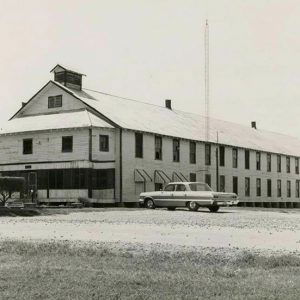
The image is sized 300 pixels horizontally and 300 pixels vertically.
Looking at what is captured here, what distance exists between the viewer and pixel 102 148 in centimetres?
4153

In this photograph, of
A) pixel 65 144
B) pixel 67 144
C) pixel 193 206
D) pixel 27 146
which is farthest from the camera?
pixel 27 146

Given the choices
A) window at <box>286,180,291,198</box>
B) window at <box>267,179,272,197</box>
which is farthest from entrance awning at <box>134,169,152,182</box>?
window at <box>286,180,291,198</box>

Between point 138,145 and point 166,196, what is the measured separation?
10.4 m

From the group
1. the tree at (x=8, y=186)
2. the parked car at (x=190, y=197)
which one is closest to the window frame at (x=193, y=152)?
the parked car at (x=190, y=197)

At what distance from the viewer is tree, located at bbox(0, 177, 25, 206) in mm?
29538

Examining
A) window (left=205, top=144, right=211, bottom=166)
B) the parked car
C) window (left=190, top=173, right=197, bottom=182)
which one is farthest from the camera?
window (left=205, top=144, right=211, bottom=166)

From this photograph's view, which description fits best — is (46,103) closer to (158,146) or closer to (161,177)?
(158,146)

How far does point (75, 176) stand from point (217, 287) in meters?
34.1

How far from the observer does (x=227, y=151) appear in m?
54.3

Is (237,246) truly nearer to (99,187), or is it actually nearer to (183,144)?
(99,187)

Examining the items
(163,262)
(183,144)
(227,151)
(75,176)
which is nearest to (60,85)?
(75,176)

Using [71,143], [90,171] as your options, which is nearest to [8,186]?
[90,171]

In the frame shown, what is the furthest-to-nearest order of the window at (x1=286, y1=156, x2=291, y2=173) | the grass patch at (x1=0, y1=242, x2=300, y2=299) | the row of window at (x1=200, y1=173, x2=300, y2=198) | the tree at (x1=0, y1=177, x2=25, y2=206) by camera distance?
the window at (x1=286, y1=156, x2=291, y2=173) → the row of window at (x1=200, y1=173, x2=300, y2=198) → the tree at (x1=0, y1=177, x2=25, y2=206) → the grass patch at (x1=0, y1=242, x2=300, y2=299)

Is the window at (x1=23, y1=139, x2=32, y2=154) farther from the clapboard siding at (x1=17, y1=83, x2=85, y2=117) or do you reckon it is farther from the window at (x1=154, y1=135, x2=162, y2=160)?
the window at (x1=154, y1=135, x2=162, y2=160)
